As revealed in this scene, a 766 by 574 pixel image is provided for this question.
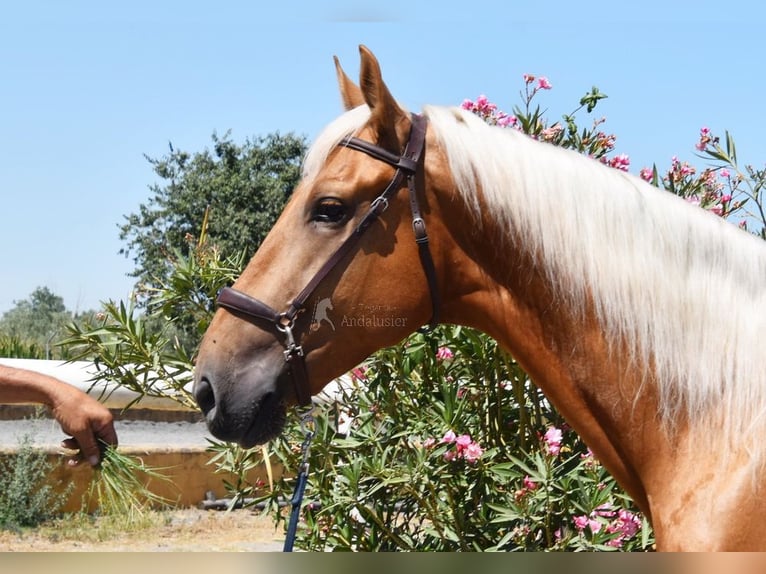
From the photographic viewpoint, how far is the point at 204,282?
3.97m

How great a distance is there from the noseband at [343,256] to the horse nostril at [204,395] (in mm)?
214

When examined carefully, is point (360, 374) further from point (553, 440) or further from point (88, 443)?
point (88, 443)

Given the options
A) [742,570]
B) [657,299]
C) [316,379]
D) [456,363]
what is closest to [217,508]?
[456,363]

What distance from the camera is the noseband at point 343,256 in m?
2.09

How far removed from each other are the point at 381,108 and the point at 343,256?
1.43ft

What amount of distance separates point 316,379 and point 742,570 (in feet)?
4.21

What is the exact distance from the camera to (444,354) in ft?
11.9

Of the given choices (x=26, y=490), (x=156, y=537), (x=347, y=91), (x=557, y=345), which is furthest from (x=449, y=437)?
(x=26, y=490)

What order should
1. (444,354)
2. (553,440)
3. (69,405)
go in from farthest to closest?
(444,354) < (553,440) < (69,405)

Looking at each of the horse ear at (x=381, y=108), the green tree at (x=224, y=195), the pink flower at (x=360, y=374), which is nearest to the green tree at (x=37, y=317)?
the green tree at (x=224, y=195)

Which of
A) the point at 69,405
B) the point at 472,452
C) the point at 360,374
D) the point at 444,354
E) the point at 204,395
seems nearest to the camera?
the point at 69,405

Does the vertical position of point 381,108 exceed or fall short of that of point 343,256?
it exceeds it

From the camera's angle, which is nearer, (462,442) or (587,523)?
(587,523)

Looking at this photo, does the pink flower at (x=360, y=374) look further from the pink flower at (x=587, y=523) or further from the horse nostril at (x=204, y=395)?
the horse nostril at (x=204, y=395)
